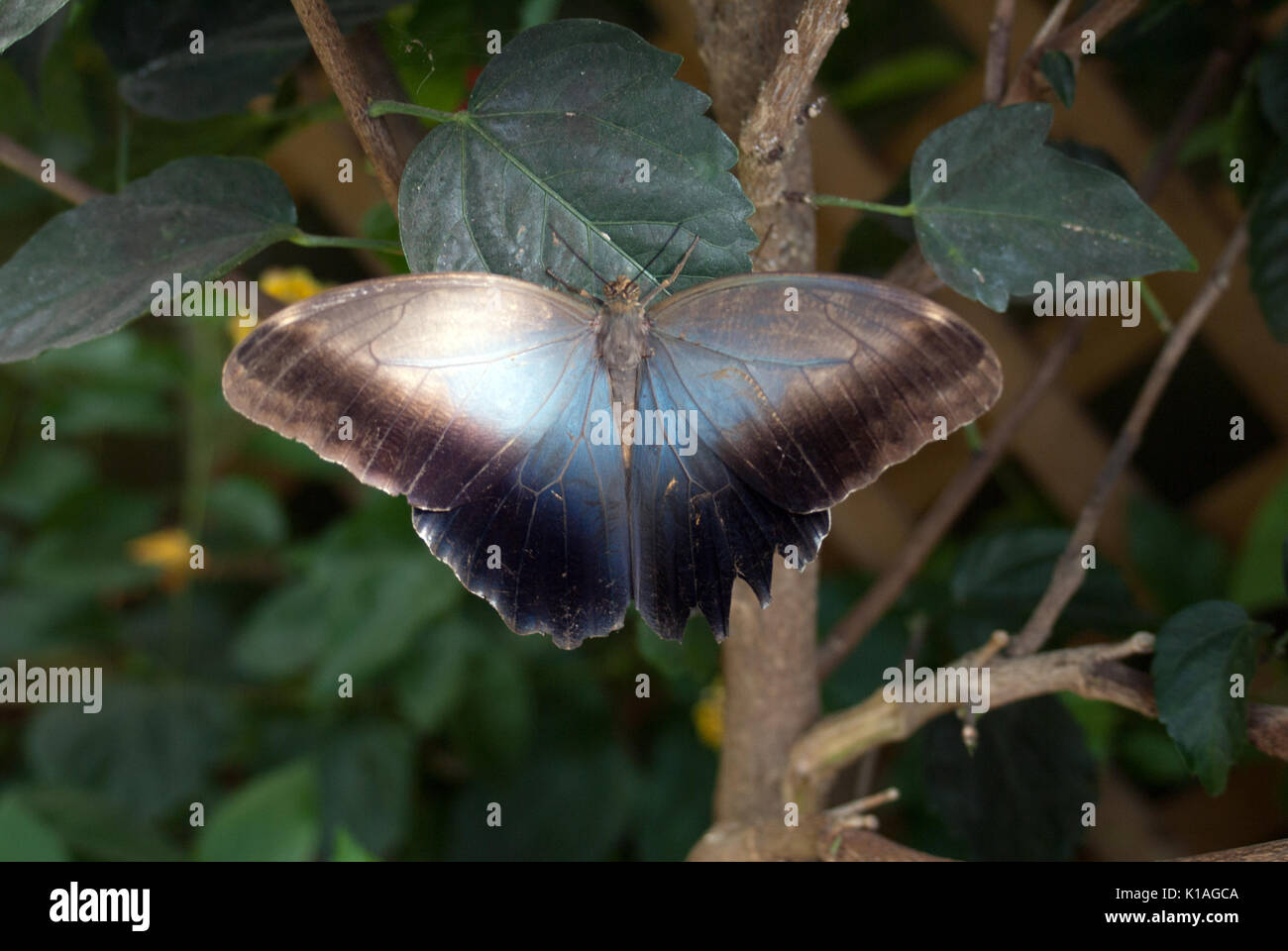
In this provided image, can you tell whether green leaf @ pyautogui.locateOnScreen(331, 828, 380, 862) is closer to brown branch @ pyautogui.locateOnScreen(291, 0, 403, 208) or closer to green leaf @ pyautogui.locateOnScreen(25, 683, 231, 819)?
brown branch @ pyautogui.locateOnScreen(291, 0, 403, 208)

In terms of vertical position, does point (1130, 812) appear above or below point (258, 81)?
below

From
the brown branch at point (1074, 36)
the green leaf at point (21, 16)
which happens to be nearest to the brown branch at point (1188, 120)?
the brown branch at point (1074, 36)

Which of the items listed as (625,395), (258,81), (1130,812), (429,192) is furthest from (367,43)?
(1130,812)

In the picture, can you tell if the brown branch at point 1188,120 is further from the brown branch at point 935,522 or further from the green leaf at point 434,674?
the green leaf at point 434,674

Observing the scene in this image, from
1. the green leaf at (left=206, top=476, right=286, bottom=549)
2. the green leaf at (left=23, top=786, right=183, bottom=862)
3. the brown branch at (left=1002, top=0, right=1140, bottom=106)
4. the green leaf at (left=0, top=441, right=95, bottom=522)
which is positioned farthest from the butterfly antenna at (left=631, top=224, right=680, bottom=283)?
the green leaf at (left=0, top=441, right=95, bottom=522)

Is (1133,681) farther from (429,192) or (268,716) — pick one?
(268,716)
